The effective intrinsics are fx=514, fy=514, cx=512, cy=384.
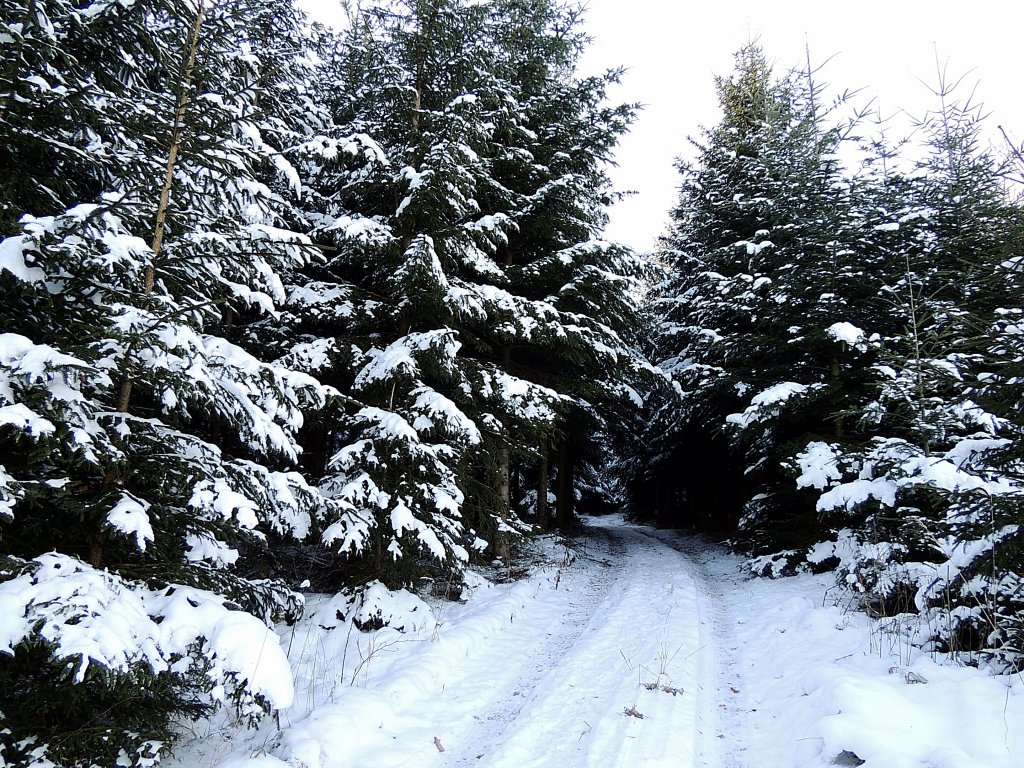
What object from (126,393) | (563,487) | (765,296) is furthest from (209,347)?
(563,487)

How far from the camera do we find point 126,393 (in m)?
4.29

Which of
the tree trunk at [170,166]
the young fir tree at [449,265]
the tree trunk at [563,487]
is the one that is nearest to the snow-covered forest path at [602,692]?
the young fir tree at [449,265]

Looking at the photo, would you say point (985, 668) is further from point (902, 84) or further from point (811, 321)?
point (902, 84)

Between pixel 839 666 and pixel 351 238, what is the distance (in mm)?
8544

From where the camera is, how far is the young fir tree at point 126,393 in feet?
10.7

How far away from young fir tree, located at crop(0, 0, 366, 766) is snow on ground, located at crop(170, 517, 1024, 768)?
1036 mm

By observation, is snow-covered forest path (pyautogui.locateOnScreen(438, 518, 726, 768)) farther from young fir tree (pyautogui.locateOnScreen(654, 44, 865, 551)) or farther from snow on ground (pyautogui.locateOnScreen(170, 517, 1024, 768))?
young fir tree (pyautogui.locateOnScreen(654, 44, 865, 551))

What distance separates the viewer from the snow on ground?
4020mm

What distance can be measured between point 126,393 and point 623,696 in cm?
539

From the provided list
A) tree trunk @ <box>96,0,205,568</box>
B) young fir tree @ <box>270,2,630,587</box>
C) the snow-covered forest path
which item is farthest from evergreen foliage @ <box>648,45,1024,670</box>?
tree trunk @ <box>96,0,205,568</box>

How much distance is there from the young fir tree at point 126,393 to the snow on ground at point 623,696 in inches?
40.8

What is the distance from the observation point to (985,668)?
469cm

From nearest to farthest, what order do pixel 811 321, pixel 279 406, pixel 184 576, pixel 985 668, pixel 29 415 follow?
pixel 29 415 → pixel 184 576 → pixel 985 668 → pixel 279 406 → pixel 811 321

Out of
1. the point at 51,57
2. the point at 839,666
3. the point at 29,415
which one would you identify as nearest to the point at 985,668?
the point at 839,666
